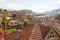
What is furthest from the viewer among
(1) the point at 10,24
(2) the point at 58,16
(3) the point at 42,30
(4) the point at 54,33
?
(2) the point at 58,16

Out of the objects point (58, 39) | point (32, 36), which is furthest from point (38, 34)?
point (58, 39)

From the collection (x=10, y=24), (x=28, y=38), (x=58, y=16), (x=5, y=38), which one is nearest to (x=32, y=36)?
(x=28, y=38)

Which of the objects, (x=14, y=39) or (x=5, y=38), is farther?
(x=5, y=38)

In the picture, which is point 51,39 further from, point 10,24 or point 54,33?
point 10,24

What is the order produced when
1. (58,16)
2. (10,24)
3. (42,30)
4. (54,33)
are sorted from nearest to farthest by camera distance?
(54,33) < (42,30) < (10,24) < (58,16)

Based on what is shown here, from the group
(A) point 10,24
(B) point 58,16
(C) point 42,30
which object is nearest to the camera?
(C) point 42,30

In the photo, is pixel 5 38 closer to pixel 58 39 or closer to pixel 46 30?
pixel 46 30

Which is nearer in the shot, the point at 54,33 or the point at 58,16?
the point at 54,33

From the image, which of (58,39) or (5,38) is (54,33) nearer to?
(58,39)
